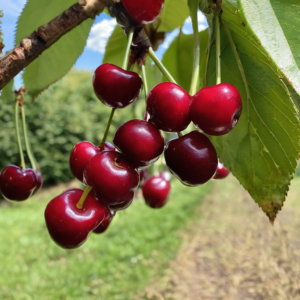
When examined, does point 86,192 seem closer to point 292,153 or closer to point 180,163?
point 180,163

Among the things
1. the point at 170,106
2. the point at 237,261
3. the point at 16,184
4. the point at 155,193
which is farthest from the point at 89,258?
the point at 170,106

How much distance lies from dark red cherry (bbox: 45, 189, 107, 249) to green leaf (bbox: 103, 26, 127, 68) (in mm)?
332

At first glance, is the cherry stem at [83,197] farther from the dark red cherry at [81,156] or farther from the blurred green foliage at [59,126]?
the blurred green foliage at [59,126]

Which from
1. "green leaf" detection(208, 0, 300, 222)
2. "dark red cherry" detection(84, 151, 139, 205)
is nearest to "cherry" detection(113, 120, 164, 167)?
"dark red cherry" detection(84, 151, 139, 205)

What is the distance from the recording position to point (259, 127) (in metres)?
0.37

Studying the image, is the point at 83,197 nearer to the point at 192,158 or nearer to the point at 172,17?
the point at 192,158

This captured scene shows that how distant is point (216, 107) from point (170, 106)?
0.15 feet

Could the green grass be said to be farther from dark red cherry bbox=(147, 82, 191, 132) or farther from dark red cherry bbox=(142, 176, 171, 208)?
dark red cherry bbox=(147, 82, 191, 132)

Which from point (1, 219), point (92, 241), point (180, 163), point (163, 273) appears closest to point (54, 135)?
point (1, 219)

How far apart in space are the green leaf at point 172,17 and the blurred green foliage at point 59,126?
3.40 m

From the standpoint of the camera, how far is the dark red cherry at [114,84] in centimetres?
33

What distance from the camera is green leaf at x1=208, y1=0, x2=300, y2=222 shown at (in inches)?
12.8

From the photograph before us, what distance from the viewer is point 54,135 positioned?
4324 millimetres

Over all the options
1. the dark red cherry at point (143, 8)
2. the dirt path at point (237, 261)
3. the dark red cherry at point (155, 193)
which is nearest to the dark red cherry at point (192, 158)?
the dark red cherry at point (143, 8)
